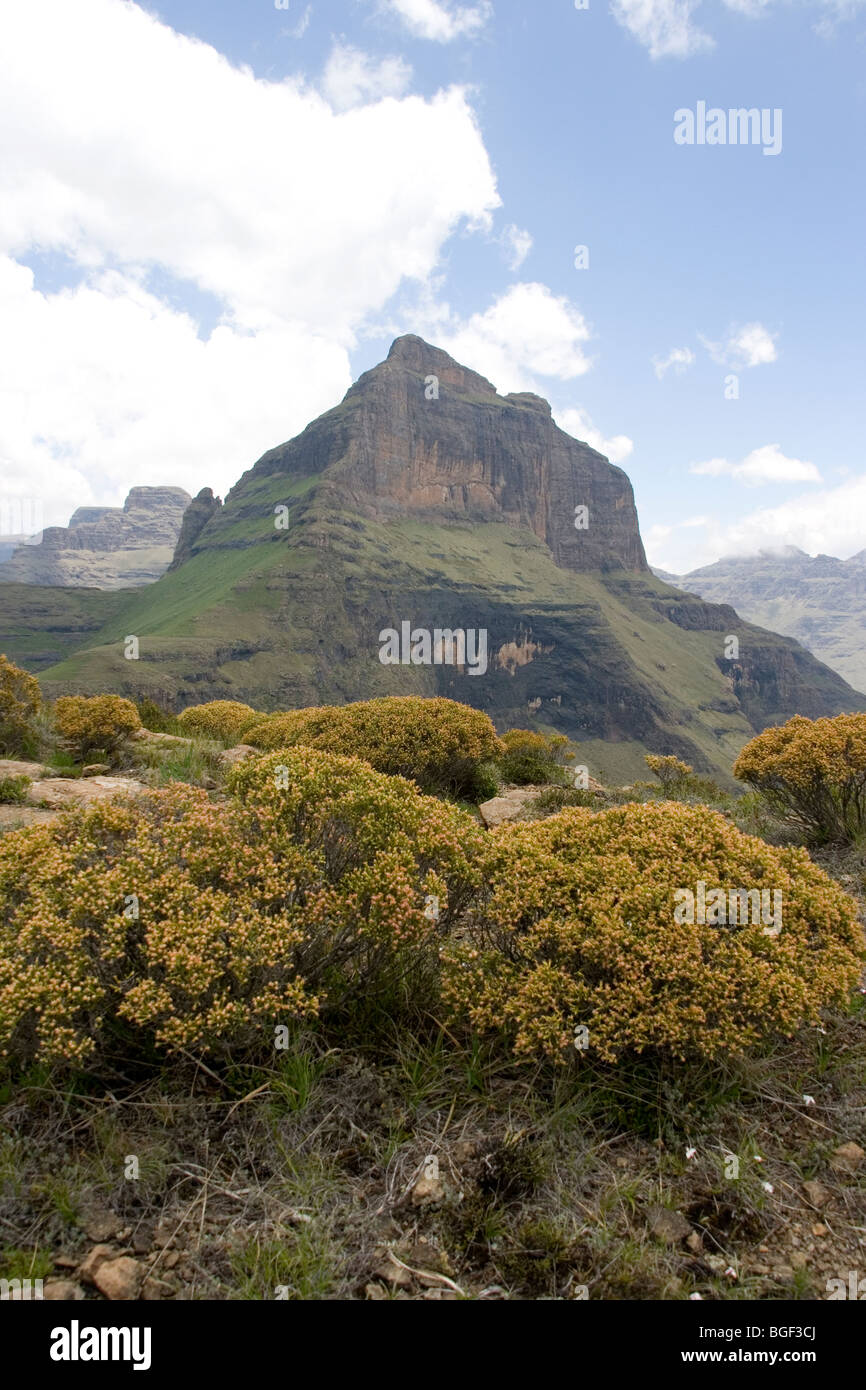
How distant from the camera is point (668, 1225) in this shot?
3.14m

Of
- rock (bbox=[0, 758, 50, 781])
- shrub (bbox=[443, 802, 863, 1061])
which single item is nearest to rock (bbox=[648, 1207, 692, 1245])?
shrub (bbox=[443, 802, 863, 1061])

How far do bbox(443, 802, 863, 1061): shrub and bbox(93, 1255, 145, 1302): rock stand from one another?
1928 mm

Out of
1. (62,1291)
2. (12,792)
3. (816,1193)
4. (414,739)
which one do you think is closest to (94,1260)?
(62,1291)

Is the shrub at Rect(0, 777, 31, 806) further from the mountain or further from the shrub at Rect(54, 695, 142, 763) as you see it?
the mountain

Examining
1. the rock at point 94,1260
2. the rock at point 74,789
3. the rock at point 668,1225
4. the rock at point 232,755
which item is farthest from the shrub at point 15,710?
the rock at point 668,1225

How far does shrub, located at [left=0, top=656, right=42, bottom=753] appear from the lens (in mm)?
12562

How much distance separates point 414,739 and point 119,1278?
761cm

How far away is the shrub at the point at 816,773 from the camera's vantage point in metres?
7.62

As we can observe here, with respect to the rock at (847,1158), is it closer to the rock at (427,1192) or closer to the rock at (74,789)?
the rock at (427,1192)

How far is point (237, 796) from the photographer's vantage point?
4.89m

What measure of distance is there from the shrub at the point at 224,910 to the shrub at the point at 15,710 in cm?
963

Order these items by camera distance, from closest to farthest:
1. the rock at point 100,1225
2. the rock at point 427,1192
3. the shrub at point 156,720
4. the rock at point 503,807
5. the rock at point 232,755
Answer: the rock at point 100,1225, the rock at point 427,1192, the rock at point 503,807, the rock at point 232,755, the shrub at point 156,720
